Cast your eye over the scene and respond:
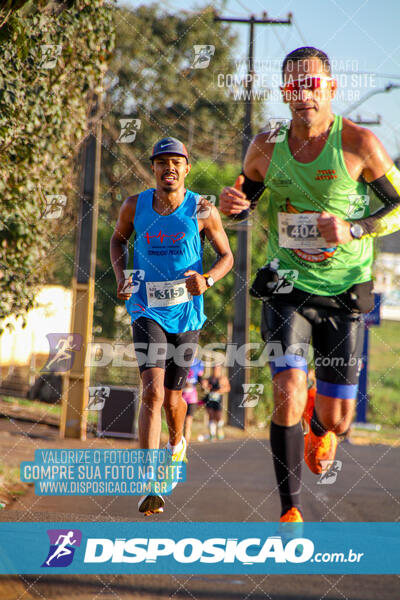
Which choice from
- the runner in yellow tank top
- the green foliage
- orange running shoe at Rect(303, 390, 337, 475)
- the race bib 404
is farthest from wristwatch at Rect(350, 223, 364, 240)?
the green foliage

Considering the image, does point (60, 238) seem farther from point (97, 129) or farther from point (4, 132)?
point (4, 132)

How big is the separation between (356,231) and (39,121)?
4566mm

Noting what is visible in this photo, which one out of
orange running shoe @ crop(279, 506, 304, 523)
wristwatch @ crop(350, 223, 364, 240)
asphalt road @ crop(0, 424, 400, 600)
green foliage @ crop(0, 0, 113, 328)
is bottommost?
asphalt road @ crop(0, 424, 400, 600)

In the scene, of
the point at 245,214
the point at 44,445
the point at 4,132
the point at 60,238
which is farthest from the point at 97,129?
the point at 245,214

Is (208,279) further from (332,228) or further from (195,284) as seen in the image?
(332,228)

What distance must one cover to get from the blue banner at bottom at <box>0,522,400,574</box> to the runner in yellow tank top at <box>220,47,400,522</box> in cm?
48

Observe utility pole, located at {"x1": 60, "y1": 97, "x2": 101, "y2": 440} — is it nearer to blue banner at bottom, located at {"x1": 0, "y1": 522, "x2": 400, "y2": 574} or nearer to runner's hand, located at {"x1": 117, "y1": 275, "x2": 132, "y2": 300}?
blue banner at bottom, located at {"x1": 0, "y1": 522, "x2": 400, "y2": 574}

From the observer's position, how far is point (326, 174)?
3.96 m

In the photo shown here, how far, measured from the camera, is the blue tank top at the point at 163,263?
4082mm

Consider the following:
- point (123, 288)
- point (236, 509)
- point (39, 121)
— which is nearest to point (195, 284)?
point (123, 288)

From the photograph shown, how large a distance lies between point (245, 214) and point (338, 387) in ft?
3.57

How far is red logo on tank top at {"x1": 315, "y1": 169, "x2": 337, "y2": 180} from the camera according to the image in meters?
3.95

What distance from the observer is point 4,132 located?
5.98 m

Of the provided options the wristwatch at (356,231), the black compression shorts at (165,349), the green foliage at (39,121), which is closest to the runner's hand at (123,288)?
the black compression shorts at (165,349)
